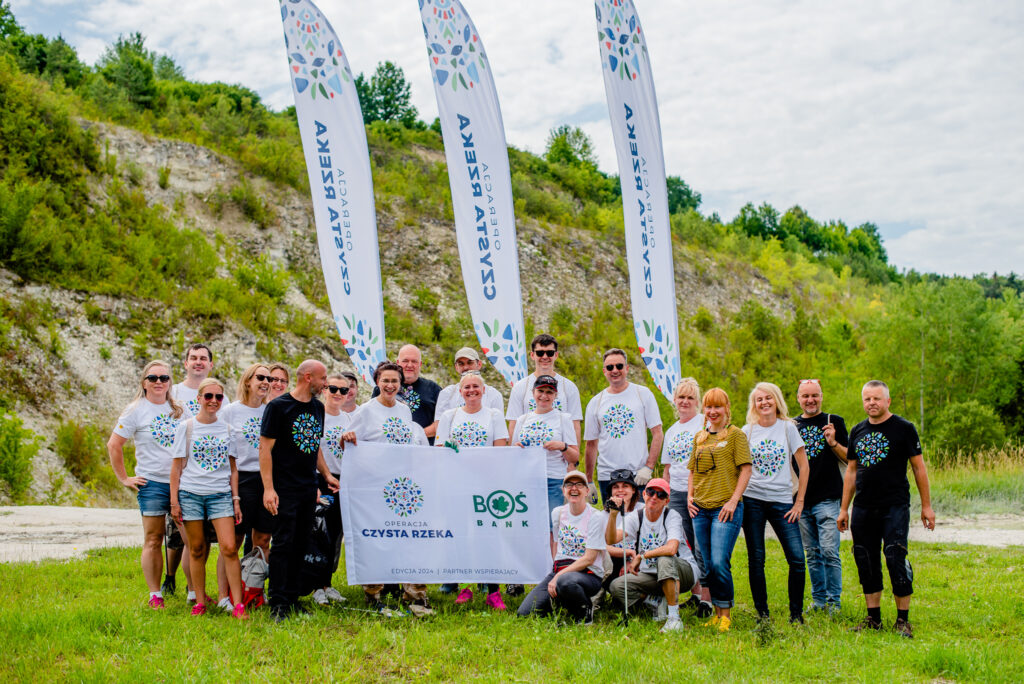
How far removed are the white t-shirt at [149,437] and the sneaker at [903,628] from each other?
6.07 m

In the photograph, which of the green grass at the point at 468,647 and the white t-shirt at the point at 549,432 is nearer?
the green grass at the point at 468,647

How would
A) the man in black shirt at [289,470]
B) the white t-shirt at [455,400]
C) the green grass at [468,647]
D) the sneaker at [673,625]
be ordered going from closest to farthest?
1. the green grass at [468,647]
2. the sneaker at [673,625]
3. the man in black shirt at [289,470]
4. the white t-shirt at [455,400]

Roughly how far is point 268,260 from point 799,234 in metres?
69.7

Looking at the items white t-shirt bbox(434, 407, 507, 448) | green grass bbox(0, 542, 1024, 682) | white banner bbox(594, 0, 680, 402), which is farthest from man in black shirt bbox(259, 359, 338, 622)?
white banner bbox(594, 0, 680, 402)

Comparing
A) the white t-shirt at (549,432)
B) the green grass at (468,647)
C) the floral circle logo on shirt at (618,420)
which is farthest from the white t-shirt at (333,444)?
the floral circle logo on shirt at (618,420)

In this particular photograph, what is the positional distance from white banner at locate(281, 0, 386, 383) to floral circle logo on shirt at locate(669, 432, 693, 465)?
175 inches

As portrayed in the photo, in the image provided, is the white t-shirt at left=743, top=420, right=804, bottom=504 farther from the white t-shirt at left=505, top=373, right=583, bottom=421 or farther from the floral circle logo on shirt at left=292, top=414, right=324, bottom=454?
the floral circle logo on shirt at left=292, top=414, right=324, bottom=454

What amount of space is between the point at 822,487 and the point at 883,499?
68 centimetres

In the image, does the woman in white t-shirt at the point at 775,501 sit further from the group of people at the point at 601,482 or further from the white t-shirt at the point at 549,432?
the white t-shirt at the point at 549,432

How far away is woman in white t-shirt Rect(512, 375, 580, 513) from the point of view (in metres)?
6.79

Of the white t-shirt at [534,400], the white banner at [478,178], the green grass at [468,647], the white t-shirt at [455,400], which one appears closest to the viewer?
the green grass at [468,647]

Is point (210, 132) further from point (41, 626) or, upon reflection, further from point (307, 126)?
point (41, 626)

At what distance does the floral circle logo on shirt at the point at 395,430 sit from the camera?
6.76m

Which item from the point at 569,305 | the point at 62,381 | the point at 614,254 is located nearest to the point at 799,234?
the point at 614,254
